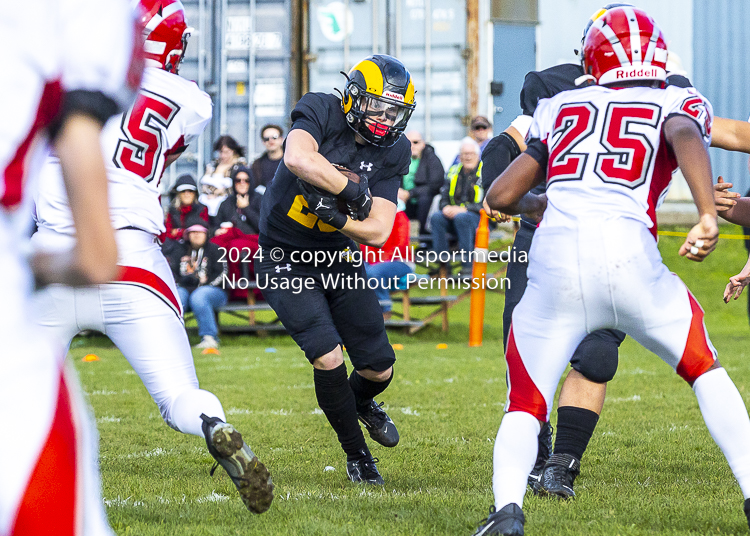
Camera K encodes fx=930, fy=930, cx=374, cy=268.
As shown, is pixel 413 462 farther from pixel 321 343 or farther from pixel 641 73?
pixel 641 73

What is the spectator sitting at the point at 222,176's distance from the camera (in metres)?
12.1

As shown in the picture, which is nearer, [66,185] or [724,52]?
[66,185]

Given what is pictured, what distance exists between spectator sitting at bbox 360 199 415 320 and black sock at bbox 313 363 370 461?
674cm

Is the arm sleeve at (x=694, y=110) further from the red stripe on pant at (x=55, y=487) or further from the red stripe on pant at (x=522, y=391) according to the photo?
the red stripe on pant at (x=55, y=487)

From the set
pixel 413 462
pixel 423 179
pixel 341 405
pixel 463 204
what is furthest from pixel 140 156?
pixel 423 179

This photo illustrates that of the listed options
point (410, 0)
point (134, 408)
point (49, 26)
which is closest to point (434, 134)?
point (410, 0)

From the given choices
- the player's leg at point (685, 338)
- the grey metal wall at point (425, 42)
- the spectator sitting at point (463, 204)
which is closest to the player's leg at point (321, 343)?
the player's leg at point (685, 338)

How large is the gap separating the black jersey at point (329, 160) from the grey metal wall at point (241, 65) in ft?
36.7

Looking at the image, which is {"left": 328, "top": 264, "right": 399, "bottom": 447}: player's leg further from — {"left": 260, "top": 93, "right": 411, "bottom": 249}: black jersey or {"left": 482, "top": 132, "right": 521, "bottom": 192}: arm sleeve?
{"left": 482, "top": 132, "right": 521, "bottom": 192}: arm sleeve

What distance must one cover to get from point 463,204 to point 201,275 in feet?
11.0

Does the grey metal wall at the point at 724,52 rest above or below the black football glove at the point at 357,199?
above

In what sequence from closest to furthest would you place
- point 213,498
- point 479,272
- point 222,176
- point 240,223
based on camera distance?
point 213,498, point 479,272, point 240,223, point 222,176

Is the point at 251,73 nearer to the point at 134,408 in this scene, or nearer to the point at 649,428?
the point at 134,408

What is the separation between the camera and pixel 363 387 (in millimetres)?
4551
